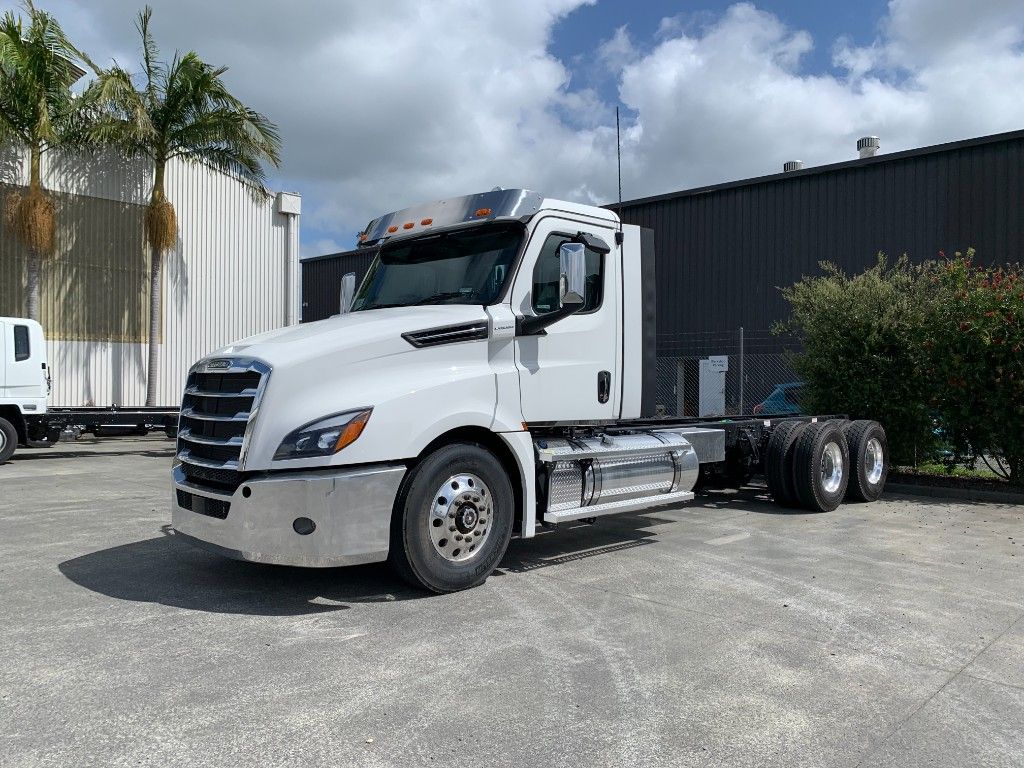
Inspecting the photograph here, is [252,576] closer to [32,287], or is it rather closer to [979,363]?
[979,363]

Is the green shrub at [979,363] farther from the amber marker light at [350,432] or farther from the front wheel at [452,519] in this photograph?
the amber marker light at [350,432]

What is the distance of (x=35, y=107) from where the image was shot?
59.8 feet

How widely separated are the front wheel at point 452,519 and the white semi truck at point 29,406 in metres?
11.1

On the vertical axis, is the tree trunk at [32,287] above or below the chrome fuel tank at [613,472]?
above

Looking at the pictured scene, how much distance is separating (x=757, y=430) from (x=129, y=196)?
17.3 m

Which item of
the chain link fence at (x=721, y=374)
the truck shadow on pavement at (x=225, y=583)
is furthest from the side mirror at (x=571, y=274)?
the chain link fence at (x=721, y=374)

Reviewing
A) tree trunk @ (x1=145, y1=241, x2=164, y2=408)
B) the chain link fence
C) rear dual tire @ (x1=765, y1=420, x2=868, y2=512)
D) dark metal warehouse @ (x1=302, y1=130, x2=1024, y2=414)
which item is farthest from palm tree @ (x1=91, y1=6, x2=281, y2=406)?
rear dual tire @ (x1=765, y1=420, x2=868, y2=512)

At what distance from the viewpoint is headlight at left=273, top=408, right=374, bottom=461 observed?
212 inches

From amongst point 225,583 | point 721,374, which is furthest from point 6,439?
point 721,374

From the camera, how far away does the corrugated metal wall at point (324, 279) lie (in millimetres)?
37194

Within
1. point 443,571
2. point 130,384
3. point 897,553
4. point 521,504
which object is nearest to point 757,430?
point 897,553

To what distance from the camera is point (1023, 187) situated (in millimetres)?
19891

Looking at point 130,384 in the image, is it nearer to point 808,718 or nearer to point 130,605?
Result: point 130,605

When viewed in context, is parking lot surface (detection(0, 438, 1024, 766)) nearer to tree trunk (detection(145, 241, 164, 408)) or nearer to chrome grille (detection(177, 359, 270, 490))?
chrome grille (detection(177, 359, 270, 490))
